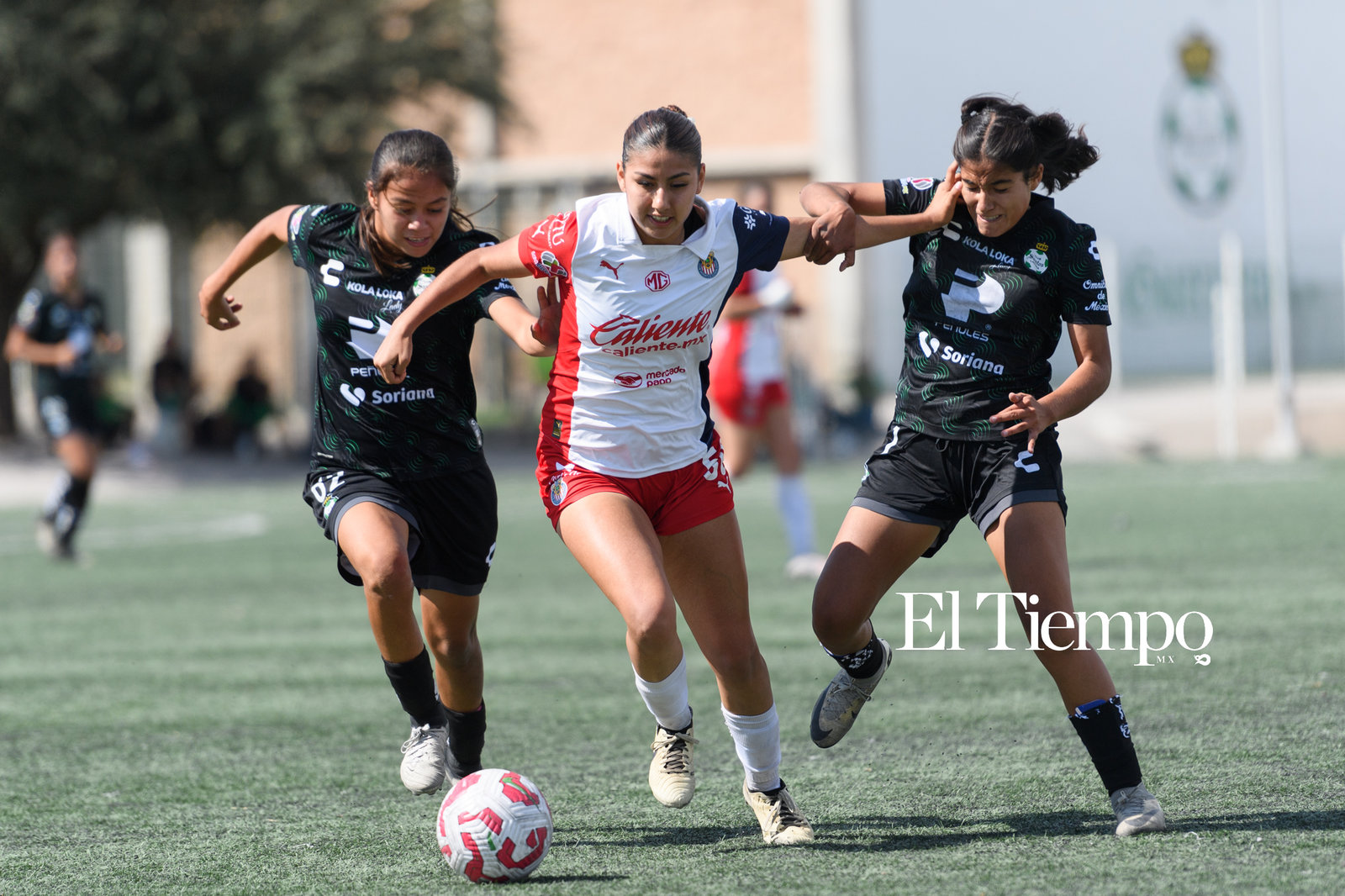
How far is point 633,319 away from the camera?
4.35 meters

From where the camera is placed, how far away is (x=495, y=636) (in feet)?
27.5

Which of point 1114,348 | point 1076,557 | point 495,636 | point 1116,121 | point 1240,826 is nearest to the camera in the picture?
point 1240,826

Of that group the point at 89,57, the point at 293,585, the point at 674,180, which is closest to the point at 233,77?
the point at 89,57

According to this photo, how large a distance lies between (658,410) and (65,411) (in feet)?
28.5

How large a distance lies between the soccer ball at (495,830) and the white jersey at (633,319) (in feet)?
2.98

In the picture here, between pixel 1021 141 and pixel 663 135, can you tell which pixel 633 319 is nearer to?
pixel 663 135

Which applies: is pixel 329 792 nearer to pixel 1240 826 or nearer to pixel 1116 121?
pixel 1240 826

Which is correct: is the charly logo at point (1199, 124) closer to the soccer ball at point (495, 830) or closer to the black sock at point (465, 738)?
the black sock at point (465, 738)

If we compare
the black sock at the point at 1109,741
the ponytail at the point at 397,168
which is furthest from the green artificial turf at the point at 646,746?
the ponytail at the point at 397,168

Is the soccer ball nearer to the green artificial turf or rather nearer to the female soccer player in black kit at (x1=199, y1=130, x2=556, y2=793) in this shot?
the green artificial turf

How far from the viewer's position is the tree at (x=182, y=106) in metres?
19.9

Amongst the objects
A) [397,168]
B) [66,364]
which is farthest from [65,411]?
[397,168]

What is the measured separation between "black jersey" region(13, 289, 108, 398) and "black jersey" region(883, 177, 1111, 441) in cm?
880

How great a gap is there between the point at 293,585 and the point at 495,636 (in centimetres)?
281
